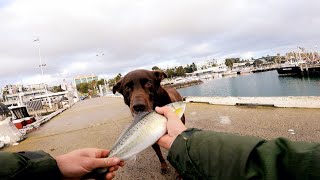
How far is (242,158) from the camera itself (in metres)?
1.28

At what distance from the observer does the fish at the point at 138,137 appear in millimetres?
2119

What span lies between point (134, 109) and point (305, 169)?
2.86 metres

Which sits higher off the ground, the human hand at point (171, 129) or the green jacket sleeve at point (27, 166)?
the human hand at point (171, 129)

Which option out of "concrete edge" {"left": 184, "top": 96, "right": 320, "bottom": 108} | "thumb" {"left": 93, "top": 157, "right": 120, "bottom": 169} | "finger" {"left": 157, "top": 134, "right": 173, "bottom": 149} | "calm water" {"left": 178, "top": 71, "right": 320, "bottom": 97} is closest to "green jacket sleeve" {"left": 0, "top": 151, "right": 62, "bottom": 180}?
"thumb" {"left": 93, "top": 157, "right": 120, "bottom": 169}

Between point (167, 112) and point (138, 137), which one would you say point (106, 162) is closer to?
point (138, 137)

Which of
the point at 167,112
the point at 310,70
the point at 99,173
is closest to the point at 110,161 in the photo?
the point at 99,173

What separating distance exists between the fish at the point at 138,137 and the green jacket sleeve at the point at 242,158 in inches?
20.9

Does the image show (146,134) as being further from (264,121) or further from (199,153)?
(264,121)

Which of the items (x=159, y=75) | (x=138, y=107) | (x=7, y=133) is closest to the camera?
(x=138, y=107)

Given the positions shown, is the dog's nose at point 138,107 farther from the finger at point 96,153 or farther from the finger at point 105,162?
the finger at point 105,162

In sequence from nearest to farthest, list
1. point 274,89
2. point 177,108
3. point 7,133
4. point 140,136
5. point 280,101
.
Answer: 1. point 140,136
2. point 177,108
3. point 280,101
4. point 7,133
5. point 274,89

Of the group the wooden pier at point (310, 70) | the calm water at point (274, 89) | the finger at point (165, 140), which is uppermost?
the finger at point (165, 140)

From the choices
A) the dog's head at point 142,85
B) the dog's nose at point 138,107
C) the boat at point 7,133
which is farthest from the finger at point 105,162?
the boat at point 7,133

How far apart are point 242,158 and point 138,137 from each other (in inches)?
39.7
